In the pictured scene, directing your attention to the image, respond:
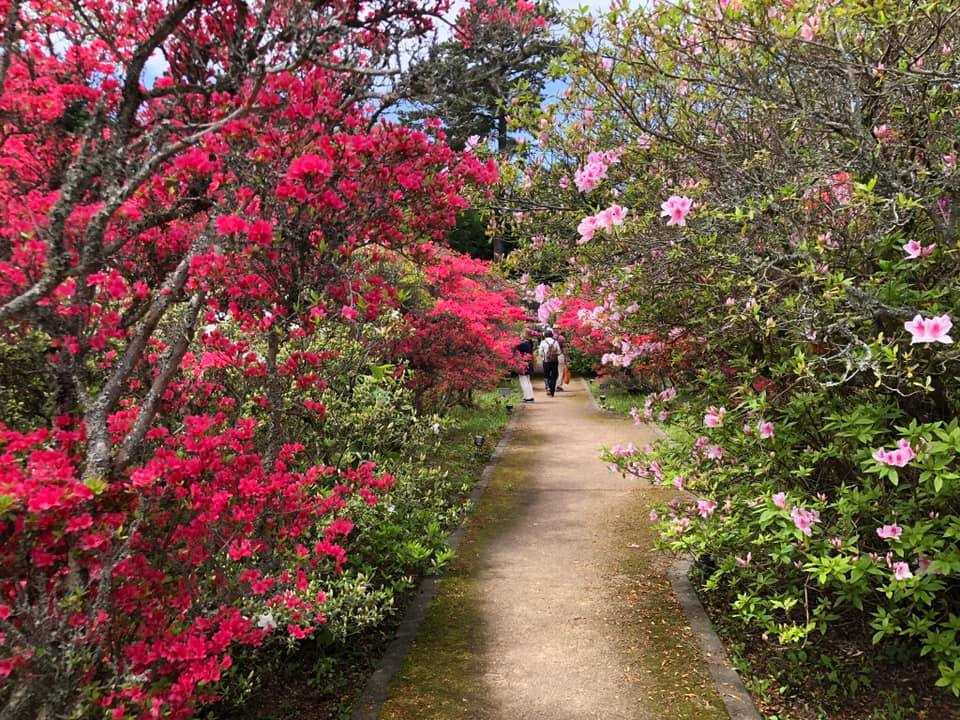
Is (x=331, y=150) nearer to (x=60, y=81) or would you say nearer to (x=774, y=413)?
(x=60, y=81)

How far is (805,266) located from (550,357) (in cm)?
1575

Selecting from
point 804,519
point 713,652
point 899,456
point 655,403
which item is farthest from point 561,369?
point 899,456

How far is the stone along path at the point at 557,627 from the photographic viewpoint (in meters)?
3.70

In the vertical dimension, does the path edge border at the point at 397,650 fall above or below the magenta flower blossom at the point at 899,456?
below

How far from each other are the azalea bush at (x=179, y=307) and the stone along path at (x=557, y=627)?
1.00 metres

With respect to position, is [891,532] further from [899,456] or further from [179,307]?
[179,307]

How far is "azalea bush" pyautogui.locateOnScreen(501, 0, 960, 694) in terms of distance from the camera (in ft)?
9.95

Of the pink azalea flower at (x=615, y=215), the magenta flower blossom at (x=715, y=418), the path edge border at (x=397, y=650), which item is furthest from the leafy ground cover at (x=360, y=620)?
the pink azalea flower at (x=615, y=215)

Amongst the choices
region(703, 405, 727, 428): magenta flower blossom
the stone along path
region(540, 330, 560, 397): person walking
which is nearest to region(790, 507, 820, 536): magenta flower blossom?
region(703, 405, 727, 428): magenta flower blossom

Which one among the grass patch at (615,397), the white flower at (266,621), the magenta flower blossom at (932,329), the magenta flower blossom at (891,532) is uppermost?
the magenta flower blossom at (932,329)

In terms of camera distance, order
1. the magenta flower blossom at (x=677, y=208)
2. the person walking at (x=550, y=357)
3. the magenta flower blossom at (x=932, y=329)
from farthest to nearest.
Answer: the person walking at (x=550, y=357)
the magenta flower blossom at (x=677, y=208)
the magenta flower blossom at (x=932, y=329)

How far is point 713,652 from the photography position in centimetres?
420

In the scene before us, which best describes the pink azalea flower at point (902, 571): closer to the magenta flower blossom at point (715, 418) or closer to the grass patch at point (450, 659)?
the magenta flower blossom at point (715, 418)

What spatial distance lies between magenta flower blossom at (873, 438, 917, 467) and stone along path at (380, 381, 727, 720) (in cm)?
165
